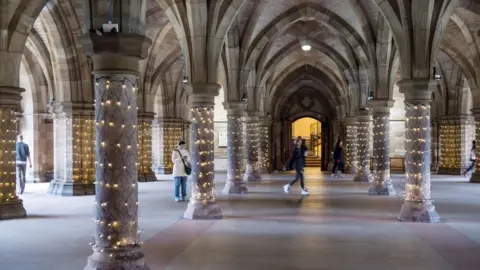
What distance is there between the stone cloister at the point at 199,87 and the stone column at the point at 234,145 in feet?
0.14

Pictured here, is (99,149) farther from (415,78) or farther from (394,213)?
(394,213)

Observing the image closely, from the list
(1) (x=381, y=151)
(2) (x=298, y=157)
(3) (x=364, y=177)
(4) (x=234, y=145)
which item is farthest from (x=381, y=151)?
(3) (x=364, y=177)

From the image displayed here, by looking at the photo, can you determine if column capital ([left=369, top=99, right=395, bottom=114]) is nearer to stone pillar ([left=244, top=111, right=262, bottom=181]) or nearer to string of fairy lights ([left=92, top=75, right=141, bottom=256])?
stone pillar ([left=244, top=111, right=262, bottom=181])

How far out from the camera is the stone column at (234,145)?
17375 millimetres

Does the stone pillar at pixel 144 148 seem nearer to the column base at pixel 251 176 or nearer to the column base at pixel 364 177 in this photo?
the column base at pixel 251 176

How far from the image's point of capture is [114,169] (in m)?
6.94

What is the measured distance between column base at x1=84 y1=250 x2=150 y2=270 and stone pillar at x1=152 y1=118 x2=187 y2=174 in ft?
74.9

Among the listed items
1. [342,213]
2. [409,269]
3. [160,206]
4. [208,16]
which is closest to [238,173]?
[160,206]

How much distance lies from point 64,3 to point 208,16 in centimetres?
614

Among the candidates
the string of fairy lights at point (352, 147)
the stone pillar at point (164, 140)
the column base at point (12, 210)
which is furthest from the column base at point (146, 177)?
the column base at point (12, 210)

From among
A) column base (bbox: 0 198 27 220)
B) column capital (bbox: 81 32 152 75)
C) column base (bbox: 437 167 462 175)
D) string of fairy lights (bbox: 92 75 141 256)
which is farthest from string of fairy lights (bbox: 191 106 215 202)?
column base (bbox: 437 167 462 175)

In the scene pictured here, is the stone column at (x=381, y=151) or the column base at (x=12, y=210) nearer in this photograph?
the column base at (x=12, y=210)

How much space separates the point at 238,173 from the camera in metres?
17.8

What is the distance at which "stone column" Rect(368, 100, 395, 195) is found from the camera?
17453mm
